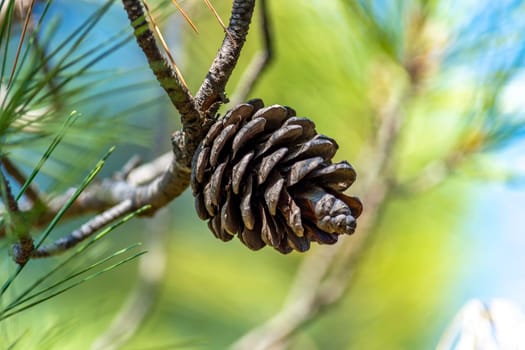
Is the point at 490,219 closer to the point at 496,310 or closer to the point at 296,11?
the point at 296,11

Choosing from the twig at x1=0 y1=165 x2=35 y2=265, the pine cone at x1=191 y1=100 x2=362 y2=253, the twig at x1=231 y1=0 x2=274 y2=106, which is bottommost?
the twig at x1=0 y1=165 x2=35 y2=265

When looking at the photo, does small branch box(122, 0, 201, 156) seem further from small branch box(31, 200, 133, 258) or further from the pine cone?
small branch box(31, 200, 133, 258)

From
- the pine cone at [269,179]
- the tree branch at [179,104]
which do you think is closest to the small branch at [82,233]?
the tree branch at [179,104]

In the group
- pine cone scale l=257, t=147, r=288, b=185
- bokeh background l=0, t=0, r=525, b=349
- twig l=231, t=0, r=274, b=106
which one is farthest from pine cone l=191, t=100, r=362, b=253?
twig l=231, t=0, r=274, b=106

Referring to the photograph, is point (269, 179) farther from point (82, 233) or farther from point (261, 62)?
point (261, 62)

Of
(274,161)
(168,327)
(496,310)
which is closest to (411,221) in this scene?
(168,327)
